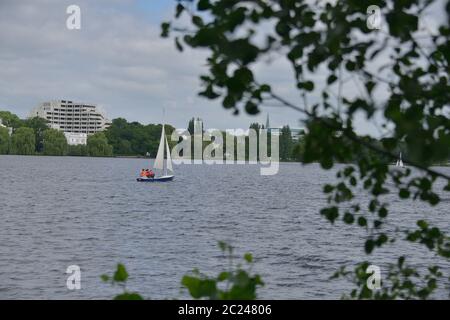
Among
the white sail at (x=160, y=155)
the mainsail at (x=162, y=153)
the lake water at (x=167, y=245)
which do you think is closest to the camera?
the lake water at (x=167, y=245)

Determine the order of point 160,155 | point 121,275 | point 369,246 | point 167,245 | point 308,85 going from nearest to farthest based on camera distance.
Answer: point 121,275
point 308,85
point 369,246
point 167,245
point 160,155

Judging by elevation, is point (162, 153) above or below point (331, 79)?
above

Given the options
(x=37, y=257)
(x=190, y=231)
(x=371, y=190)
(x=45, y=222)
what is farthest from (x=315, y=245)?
(x=371, y=190)

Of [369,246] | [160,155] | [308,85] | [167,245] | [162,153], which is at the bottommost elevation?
[167,245]

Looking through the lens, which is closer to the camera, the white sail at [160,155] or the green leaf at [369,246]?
the green leaf at [369,246]

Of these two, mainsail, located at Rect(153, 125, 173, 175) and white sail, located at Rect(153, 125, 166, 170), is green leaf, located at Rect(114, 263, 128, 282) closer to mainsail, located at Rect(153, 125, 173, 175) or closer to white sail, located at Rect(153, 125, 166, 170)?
white sail, located at Rect(153, 125, 166, 170)

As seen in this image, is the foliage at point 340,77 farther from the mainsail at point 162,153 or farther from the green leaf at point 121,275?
the mainsail at point 162,153

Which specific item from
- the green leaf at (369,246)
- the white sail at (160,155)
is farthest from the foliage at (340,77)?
the white sail at (160,155)

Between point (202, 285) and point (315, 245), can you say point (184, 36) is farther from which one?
point (315, 245)

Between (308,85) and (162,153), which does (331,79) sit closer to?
(308,85)

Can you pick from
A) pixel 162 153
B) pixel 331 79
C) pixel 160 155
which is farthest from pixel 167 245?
pixel 160 155

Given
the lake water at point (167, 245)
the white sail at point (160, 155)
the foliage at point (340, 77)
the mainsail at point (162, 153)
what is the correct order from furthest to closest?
1. the mainsail at point (162, 153)
2. the white sail at point (160, 155)
3. the lake water at point (167, 245)
4. the foliage at point (340, 77)

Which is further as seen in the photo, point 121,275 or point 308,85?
point 308,85

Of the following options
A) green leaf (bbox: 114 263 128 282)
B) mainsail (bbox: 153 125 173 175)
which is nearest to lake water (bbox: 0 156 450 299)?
green leaf (bbox: 114 263 128 282)
